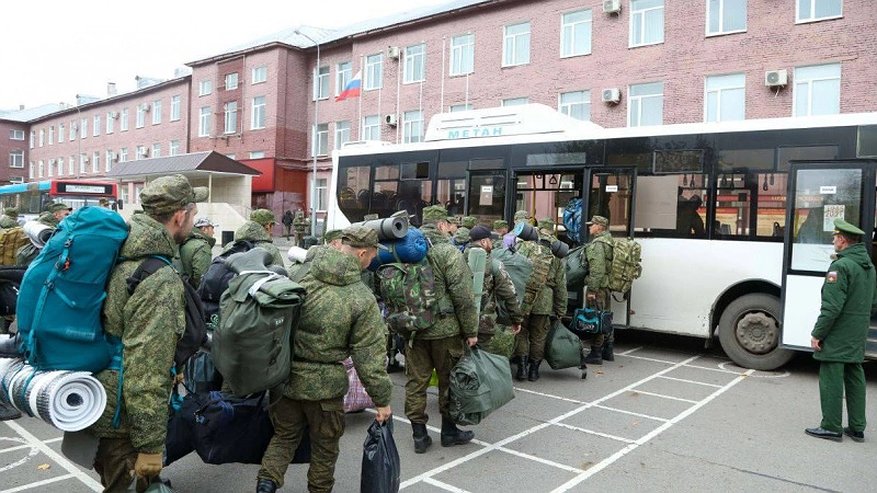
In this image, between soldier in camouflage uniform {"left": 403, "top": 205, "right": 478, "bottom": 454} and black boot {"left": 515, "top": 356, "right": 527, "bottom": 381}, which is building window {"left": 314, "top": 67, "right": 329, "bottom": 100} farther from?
soldier in camouflage uniform {"left": 403, "top": 205, "right": 478, "bottom": 454}

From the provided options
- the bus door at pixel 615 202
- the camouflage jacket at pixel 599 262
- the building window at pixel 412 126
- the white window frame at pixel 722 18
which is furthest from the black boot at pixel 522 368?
the building window at pixel 412 126

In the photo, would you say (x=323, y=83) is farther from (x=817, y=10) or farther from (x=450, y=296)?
(x=450, y=296)

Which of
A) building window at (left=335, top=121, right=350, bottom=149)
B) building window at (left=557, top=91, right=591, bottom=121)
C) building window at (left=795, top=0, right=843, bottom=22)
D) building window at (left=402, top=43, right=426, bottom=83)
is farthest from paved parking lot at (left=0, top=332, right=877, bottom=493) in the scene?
building window at (left=335, top=121, right=350, bottom=149)

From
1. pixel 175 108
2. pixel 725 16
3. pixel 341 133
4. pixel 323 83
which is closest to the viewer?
pixel 725 16

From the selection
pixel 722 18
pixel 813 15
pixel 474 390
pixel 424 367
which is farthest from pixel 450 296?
pixel 722 18

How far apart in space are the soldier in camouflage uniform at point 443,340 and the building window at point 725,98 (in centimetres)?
1865

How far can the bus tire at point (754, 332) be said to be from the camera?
8336mm

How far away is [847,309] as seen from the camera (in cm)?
562

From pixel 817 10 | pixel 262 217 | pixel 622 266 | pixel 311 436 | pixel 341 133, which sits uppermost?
pixel 817 10

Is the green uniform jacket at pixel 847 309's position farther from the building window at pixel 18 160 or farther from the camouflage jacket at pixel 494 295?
the building window at pixel 18 160

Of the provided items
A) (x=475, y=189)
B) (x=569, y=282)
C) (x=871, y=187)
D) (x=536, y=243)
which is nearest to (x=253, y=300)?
(x=536, y=243)

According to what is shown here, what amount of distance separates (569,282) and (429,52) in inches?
900

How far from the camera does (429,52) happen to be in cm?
2959

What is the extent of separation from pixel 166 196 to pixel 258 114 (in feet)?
118
